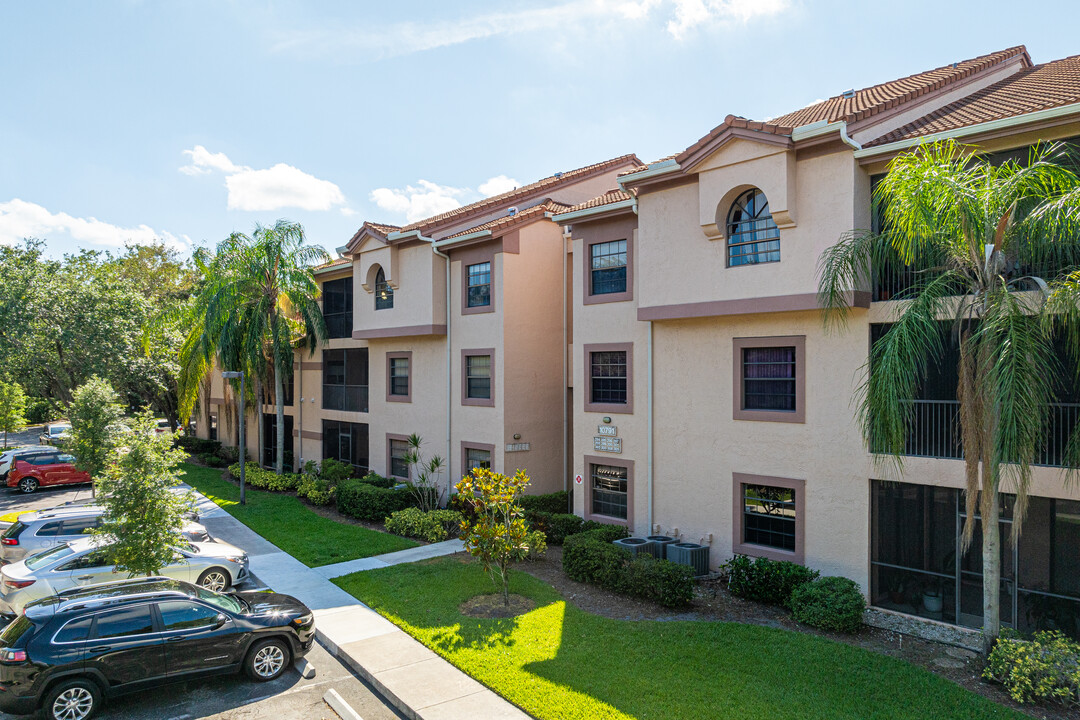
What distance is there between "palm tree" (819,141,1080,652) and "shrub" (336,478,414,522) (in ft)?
48.3

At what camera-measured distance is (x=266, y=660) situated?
991 cm

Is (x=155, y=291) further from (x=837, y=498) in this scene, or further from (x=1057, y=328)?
(x=1057, y=328)

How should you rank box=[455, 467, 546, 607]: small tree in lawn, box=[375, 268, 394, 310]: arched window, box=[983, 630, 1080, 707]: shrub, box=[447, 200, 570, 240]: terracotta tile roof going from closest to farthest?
box=[983, 630, 1080, 707]: shrub
box=[455, 467, 546, 607]: small tree in lawn
box=[447, 200, 570, 240]: terracotta tile roof
box=[375, 268, 394, 310]: arched window

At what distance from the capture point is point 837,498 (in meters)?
12.8

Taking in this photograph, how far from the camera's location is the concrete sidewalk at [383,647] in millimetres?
9016

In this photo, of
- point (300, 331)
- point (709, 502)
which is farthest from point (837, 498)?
point (300, 331)

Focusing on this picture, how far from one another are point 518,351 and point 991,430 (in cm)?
1325

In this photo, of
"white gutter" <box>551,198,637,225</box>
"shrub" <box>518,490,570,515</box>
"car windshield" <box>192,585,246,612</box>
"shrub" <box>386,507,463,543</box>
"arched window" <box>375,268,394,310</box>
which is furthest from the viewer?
"arched window" <box>375,268,394,310</box>

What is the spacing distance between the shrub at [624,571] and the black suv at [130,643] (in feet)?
19.7

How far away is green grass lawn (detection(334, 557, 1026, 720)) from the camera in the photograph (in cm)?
872

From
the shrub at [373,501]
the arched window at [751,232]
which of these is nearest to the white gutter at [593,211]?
the arched window at [751,232]

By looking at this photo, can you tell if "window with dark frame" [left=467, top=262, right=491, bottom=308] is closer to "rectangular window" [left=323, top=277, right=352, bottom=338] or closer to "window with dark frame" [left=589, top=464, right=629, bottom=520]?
"window with dark frame" [left=589, top=464, right=629, bottom=520]

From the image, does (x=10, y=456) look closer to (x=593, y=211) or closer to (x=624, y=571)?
(x=593, y=211)

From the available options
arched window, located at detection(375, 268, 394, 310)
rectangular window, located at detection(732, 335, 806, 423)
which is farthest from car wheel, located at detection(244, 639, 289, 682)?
arched window, located at detection(375, 268, 394, 310)
